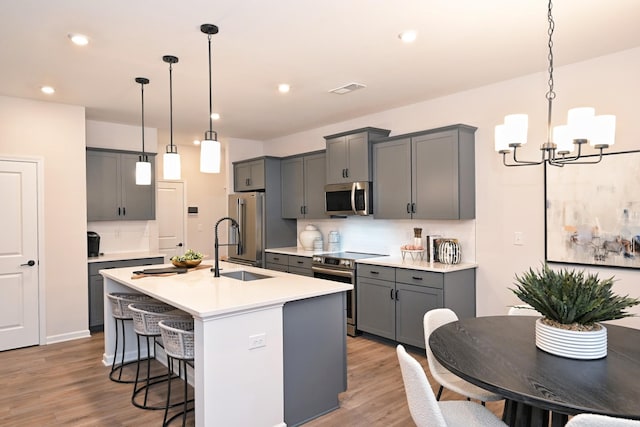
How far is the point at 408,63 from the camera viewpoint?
349 cm

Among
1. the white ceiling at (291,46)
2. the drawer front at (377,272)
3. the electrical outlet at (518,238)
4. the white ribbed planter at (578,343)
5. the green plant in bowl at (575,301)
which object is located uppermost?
the white ceiling at (291,46)

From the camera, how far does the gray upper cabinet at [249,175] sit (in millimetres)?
6289

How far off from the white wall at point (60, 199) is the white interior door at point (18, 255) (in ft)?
0.35

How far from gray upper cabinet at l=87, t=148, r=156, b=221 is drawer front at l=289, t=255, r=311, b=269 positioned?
6.66 feet

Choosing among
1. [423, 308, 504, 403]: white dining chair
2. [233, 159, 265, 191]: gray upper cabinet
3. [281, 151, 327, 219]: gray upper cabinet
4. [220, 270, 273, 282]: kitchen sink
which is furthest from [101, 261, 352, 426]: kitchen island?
[233, 159, 265, 191]: gray upper cabinet

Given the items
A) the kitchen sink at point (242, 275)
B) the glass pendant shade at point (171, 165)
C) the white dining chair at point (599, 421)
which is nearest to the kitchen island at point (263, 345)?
the kitchen sink at point (242, 275)

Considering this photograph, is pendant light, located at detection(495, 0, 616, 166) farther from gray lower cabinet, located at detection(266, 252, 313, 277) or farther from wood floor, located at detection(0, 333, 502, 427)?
gray lower cabinet, located at detection(266, 252, 313, 277)

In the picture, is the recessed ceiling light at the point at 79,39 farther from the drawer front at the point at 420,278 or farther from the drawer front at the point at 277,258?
the drawer front at the point at 277,258

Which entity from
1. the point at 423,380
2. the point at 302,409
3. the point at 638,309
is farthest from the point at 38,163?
the point at 638,309

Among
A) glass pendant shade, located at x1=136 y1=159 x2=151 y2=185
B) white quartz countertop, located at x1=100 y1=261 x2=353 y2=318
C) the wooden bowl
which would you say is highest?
glass pendant shade, located at x1=136 y1=159 x2=151 y2=185

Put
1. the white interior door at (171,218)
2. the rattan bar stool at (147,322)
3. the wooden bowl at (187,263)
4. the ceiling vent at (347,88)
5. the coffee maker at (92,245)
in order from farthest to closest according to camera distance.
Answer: the white interior door at (171,218)
the coffee maker at (92,245)
the ceiling vent at (347,88)
the wooden bowl at (187,263)
the rattan bar stool at (147,322)

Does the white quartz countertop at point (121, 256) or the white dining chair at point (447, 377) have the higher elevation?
the white quartz countertop at point (121, 256)

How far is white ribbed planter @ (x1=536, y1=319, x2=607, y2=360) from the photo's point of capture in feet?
5.80

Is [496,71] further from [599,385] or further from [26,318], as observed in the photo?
[26,318]
